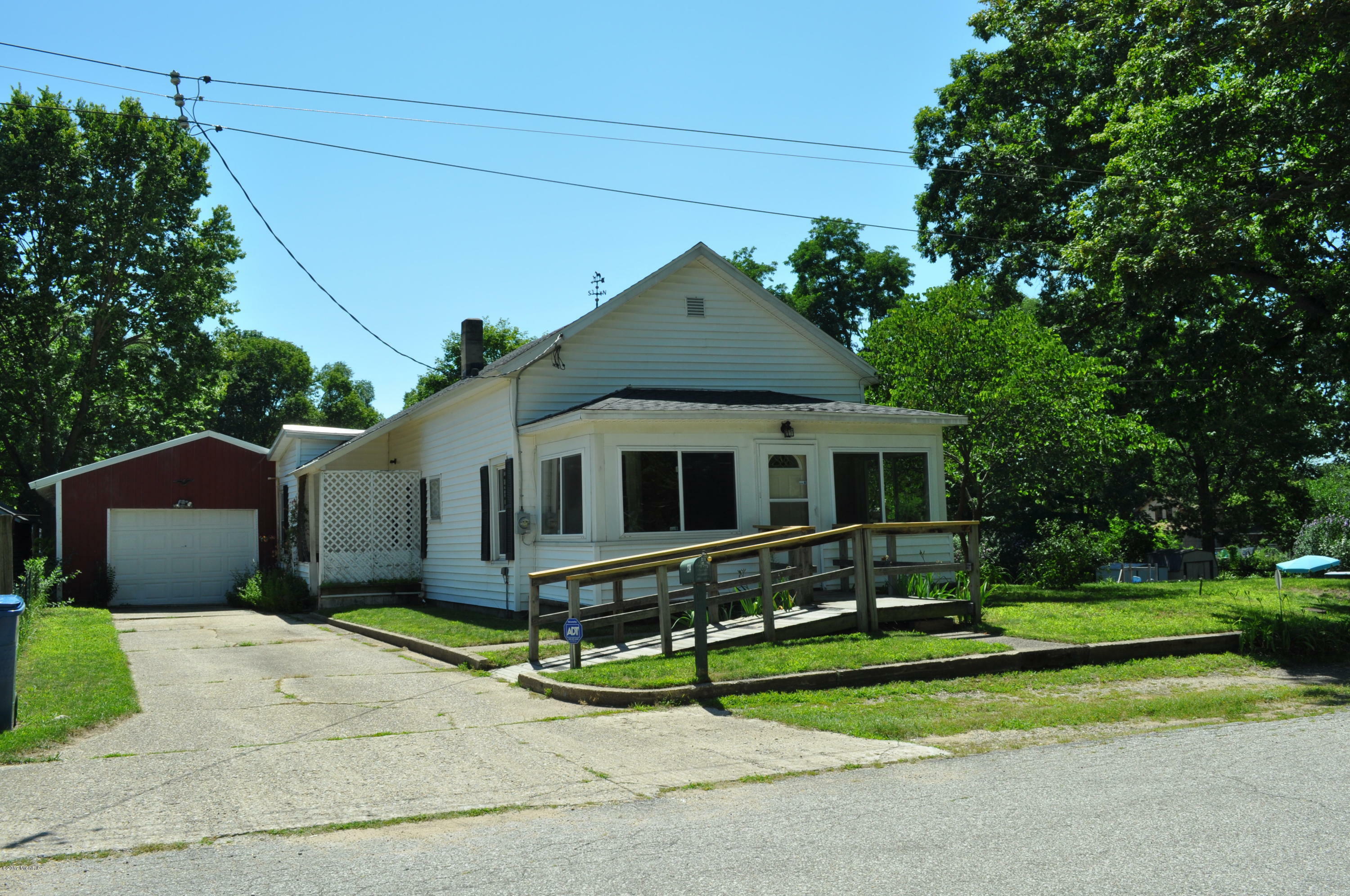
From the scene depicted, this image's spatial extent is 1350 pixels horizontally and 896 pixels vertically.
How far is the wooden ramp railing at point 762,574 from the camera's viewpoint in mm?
11375

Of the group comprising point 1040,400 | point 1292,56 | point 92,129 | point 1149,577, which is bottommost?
point 1149,577

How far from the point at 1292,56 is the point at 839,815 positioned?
1225cm

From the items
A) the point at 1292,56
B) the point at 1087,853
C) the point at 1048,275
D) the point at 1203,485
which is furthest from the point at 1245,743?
the point at 1203,485

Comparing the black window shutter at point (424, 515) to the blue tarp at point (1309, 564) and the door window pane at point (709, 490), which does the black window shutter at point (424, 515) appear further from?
the blue tarp at point (1309, 564)

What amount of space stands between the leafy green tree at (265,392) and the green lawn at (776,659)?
56842 mm

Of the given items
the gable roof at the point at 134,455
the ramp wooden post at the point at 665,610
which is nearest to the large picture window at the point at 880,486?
the ramp wooden post at the point at 665,610

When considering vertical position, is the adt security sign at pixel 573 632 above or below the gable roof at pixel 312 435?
below

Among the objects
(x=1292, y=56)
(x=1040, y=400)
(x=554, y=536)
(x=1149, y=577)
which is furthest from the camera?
(x=1149, y=577)

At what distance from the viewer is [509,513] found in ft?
55.7

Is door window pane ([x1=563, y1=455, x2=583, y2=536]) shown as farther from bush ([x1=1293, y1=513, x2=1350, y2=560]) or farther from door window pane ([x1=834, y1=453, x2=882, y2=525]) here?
bush ([x1=1293, y1=513, x2=1350, y2=560])

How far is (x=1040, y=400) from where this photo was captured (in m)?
20.5

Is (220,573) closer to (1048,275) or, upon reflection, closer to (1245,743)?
(1048,275)

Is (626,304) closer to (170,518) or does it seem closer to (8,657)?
(8,657)

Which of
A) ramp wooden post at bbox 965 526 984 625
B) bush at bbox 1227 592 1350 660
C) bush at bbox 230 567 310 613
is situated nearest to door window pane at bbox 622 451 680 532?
ramp wooden post at bbox 965 526 984 625
